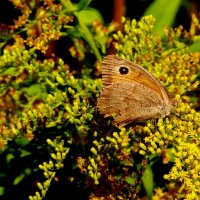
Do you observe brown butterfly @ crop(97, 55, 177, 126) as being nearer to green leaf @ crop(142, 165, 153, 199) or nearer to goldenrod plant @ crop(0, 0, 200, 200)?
goldenrod plant @ crop(0, 0, 200, 200)

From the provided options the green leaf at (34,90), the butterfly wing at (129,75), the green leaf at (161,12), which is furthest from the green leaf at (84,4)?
the green leaf at (161,12)

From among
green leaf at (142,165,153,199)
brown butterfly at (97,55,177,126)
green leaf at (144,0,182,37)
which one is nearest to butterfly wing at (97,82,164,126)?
brown butterfly at (97,55,177,126)

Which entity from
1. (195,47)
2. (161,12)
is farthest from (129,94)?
(161,12)

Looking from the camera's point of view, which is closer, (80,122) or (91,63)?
(80,122)

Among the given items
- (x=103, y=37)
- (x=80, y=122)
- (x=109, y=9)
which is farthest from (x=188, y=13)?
(x=80, y=122)

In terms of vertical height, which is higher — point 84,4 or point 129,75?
point 84,4

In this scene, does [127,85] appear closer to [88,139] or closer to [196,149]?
[88,139]

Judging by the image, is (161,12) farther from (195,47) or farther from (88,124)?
(88,124)
